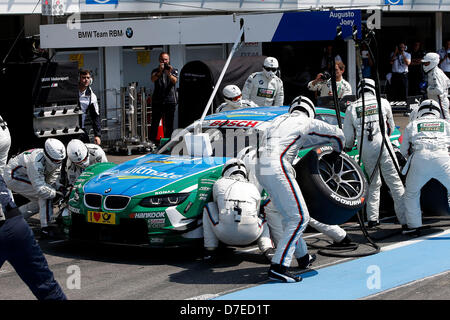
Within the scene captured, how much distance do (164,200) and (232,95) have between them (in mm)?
4413

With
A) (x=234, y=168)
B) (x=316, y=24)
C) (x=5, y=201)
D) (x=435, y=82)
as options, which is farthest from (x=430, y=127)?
(x=435, y=82)

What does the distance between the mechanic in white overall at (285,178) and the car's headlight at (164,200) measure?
1066 millimetres

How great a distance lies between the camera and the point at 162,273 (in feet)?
27.5

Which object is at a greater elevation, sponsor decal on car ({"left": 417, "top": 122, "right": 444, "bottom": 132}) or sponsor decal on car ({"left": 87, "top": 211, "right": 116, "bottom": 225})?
sponsor decal on car ({"left": 417, "top": 122, "right": 444, "bottom": 132})

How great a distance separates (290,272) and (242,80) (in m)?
8.92

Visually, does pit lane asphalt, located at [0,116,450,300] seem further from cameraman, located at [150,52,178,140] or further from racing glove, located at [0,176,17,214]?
cameraman, located at [150,52,178,140]

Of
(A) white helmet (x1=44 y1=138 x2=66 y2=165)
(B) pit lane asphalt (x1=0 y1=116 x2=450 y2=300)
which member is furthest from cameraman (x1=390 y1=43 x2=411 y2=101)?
(A) white helmet (x1=44 y1=138 x2=66 y2=165)

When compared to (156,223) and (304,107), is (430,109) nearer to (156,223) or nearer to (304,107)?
(304,107)

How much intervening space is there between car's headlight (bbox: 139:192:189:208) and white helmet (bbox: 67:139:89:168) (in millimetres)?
1725

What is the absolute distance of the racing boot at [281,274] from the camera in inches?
311

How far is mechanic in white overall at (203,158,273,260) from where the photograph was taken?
852 centimetres

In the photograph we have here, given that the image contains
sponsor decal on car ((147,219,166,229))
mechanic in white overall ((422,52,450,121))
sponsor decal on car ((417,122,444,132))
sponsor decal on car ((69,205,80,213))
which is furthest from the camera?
mechanic in white overall ((422,52,450,121))

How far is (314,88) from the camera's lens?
628 inches
